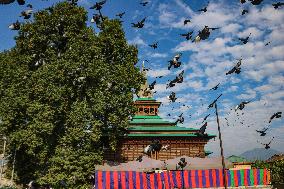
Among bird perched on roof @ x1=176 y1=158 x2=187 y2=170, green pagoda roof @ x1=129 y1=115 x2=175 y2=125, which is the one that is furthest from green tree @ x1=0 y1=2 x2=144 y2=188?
green pagoda roof @ x1=129 y1=115 x2=175 y2=125

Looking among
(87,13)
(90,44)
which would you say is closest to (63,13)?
(87,13)

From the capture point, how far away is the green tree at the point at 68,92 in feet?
94.9

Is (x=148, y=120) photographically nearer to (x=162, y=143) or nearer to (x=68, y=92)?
(x=162, y=143)

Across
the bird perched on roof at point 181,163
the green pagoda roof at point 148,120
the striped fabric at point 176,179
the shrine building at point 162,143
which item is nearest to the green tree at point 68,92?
the striped fabric at point 176,179

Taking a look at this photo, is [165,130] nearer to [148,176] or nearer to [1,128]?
[148,176]

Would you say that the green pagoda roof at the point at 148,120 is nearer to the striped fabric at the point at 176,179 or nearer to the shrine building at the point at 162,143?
the shrine building at the point at 162,143

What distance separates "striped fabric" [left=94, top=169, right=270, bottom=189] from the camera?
23.9 meters

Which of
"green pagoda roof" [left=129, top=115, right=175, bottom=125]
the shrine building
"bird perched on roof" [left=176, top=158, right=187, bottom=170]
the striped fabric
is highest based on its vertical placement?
"green pagoda roof" [left=129, top=115, right=175, bottom=125]

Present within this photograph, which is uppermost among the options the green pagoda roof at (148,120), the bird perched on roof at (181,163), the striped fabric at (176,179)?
the green pagoda roof at (148,120)

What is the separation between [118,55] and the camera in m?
32.2

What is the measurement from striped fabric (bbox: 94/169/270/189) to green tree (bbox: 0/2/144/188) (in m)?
5.19

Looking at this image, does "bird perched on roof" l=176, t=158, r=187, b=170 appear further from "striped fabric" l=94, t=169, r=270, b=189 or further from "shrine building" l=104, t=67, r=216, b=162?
"shrine building" l=104, t=67, r=216, b=162

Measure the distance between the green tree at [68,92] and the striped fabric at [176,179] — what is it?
5.19 metres

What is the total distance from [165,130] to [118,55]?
1230 cm
